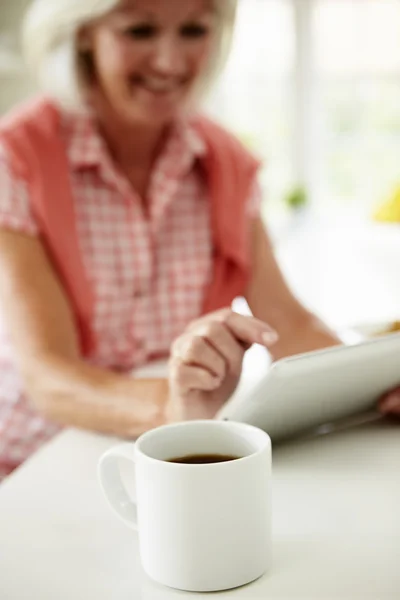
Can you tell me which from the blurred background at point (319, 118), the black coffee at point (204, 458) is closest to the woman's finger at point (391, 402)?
the black coffee at point (204, 458)

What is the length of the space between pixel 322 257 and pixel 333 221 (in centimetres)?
18

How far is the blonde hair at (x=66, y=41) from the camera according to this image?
4.04 feet

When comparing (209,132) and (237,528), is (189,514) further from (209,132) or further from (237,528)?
(209,132)

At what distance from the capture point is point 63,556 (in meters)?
0.56

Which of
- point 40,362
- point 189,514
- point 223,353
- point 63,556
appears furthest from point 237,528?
point 40,362

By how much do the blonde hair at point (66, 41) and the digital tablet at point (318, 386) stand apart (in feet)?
2.37

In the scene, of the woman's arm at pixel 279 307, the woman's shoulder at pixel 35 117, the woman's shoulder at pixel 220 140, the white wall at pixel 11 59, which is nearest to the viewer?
the woman's arm at pixel 279 307

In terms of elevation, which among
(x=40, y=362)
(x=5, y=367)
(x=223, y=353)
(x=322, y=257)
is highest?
(x=223, y=353)

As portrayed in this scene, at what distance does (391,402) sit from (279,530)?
28 centimetres

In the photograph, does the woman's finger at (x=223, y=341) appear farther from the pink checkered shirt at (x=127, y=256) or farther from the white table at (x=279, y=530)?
the pink checkered shirt at (x=127, y=256)

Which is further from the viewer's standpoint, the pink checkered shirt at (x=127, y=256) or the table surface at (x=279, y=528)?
the pink checkered shirt at (x=127, y=256)

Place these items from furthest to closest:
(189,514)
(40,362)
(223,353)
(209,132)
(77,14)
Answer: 1. (209,132)
2. (77,14)
3. (40,362)
4. (223,353)
5. (189,514)

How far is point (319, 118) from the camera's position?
368 cm

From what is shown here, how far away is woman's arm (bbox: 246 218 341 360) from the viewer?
1.11 meters
